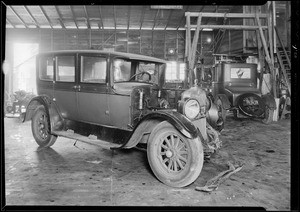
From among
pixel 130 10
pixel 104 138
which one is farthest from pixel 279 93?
pixel 130 10

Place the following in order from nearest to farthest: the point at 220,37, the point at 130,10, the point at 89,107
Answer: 1. the point at 89,107
2. the point at 130,10
3. the point at 220,37

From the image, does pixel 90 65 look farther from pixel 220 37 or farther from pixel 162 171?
pixel 220 37

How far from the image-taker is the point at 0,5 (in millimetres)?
2010

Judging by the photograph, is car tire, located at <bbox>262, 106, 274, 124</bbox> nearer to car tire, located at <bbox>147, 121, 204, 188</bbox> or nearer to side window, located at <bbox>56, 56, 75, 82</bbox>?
car tire, located at <bbox>147, 121, 204, 188</bbox>

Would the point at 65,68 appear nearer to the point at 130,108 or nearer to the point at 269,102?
the point at 130,108

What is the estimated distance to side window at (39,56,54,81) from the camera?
427cm

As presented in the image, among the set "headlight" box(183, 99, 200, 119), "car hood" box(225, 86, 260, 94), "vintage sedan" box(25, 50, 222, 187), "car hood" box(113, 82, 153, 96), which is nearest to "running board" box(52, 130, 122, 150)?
"vintage sedan" box(25, 50, 222, 187)

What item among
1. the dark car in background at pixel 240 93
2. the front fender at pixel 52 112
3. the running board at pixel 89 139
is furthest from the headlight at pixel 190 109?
the dark car in background at pixel 240 93

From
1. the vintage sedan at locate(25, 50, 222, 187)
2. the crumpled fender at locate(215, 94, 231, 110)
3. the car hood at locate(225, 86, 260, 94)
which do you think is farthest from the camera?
the car hood at locate(225, 86, 260, 94)

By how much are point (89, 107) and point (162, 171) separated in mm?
1678

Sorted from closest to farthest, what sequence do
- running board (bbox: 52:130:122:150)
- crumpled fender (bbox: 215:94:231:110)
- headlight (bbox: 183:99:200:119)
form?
headlight (bbox: 183:99:200:119), running board (bbox: 52:130:122:150), crumpled fender (bbox: 215:94:231:110)

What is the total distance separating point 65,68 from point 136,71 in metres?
1.22

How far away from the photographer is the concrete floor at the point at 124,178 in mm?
2471
